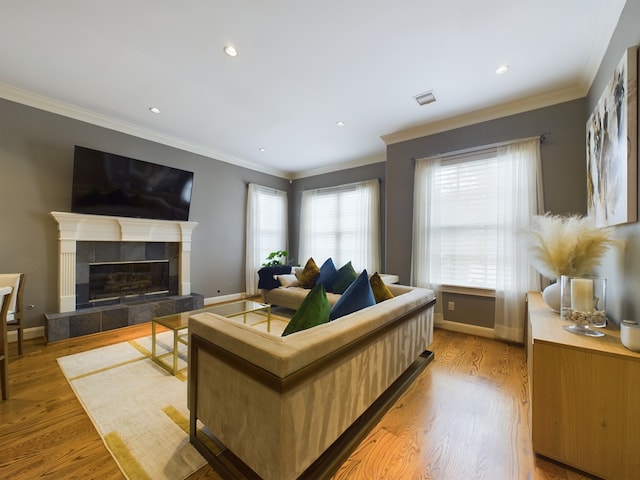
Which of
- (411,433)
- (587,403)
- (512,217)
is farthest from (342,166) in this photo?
(587,403)

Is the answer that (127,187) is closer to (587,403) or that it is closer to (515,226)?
(587,403)

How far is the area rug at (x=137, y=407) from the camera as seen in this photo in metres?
1.33

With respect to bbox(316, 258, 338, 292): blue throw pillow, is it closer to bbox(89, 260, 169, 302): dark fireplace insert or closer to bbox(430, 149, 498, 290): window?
bbox(430, 149, 498, 290): window

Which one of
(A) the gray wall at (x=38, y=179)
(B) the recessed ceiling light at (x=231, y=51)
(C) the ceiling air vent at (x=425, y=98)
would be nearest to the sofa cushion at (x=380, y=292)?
(C) the ceiling air vent at (x=425, y=98)

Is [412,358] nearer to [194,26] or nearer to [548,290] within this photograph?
[548,290]

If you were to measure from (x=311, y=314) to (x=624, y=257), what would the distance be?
196 cm

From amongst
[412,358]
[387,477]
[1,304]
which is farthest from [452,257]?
[1,304]

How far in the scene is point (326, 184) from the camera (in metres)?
5.52

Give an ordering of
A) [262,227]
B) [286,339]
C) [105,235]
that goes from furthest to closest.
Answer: [262,227]
[105,235]
[286,339]

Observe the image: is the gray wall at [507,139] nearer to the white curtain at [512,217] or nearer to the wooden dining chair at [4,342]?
the white curtain at [512,217]

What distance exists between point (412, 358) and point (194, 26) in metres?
3.11

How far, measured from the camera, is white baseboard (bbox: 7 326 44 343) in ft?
9.23

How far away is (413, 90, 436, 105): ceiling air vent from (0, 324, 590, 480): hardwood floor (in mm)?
2831

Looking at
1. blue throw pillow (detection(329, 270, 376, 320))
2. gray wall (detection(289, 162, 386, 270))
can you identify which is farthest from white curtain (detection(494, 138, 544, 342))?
blue throw pillow (detection(329, 270, 376, 320))
